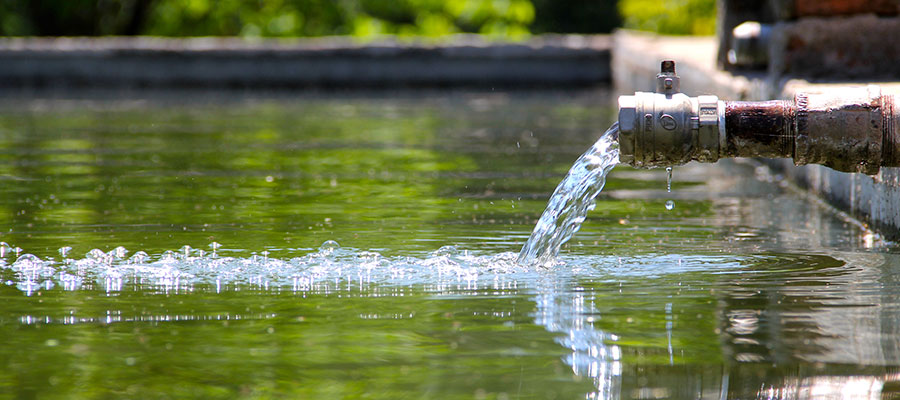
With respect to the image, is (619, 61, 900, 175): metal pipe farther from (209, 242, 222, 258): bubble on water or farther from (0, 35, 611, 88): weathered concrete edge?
(0, 35, 611, 88): weathered concrete edge

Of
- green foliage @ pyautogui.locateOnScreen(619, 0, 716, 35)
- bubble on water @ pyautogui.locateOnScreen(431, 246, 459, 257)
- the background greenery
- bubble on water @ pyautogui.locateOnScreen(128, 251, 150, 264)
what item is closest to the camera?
bubble on water @ pyautogui.locateOnScreen(128, 251, 150, 264)

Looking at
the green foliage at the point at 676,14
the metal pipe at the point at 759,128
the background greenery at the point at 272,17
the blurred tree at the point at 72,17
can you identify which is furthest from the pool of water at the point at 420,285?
the blurred tree at the point at 72,17

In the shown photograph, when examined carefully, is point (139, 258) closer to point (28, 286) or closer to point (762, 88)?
point (28, 286)

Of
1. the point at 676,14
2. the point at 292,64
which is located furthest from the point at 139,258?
the point at 676,14

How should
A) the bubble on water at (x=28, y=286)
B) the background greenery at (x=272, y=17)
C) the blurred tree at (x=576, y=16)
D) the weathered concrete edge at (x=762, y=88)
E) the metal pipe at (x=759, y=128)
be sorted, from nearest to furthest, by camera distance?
1. the bubble on water at (x=28, y=286)
2. the metal pipe at (x=759, y=128)
3. the weathered concrete edge at (x=762, y=88)
4. the background greenery at (x=272, y=17)
5. the blurred tree at (x=576, y=16)

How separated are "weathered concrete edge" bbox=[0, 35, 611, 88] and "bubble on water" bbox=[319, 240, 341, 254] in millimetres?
11991

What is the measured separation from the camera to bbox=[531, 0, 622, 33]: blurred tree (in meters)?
35.1

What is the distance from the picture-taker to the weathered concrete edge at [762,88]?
5508mm

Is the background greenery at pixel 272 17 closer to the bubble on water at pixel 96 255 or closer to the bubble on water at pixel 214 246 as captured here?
the bubble on water at pixel 214 246

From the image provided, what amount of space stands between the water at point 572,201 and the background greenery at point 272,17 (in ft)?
62.7

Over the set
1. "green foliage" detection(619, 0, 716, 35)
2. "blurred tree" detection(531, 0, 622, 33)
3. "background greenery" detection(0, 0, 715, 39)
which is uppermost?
"blurred tree" detection(531, 0, 622, 33)

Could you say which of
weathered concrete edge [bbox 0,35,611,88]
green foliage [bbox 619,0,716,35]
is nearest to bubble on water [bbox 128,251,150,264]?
weathered concrete edge [bbox 0,35,611,88]

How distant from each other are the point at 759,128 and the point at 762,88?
3.60m

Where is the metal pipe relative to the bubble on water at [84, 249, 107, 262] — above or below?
above
